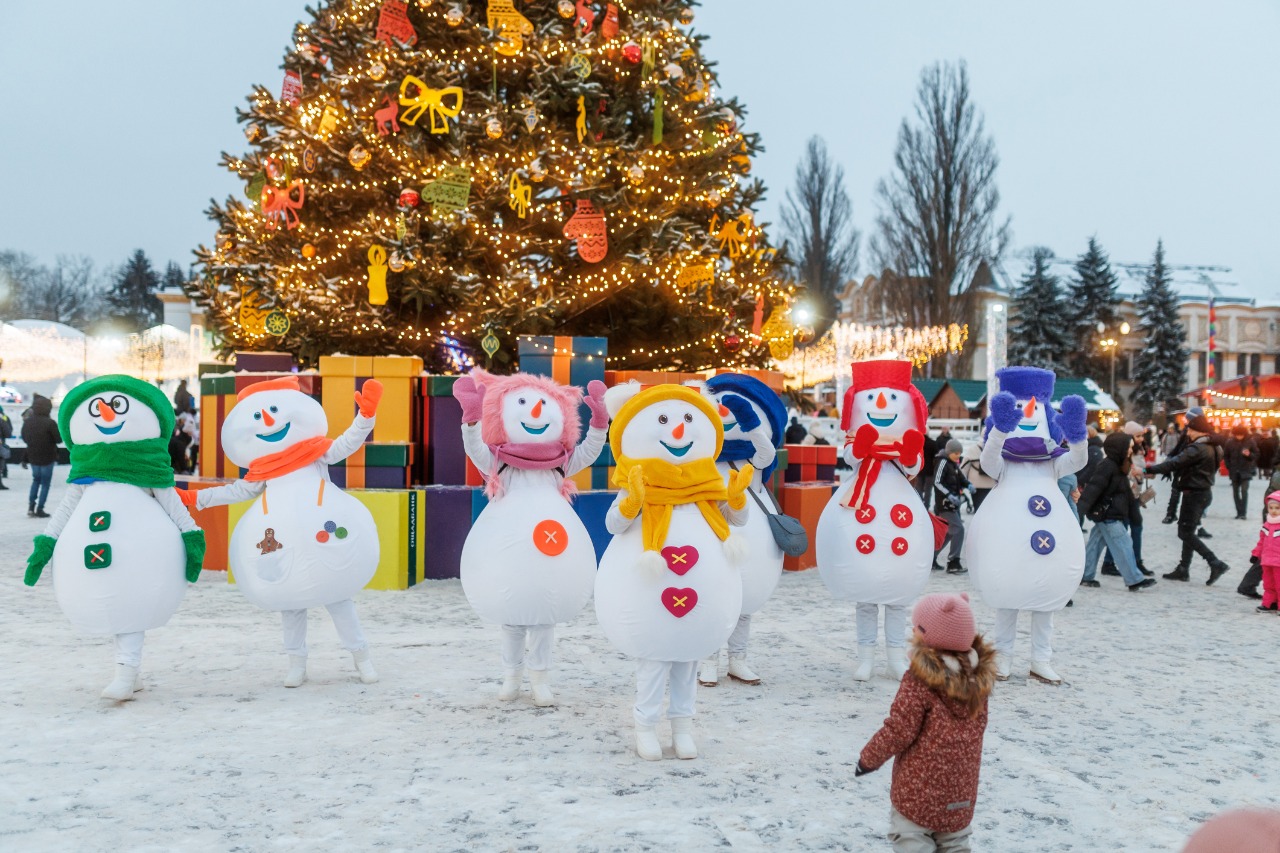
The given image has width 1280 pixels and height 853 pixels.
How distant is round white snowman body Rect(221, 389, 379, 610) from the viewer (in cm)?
580

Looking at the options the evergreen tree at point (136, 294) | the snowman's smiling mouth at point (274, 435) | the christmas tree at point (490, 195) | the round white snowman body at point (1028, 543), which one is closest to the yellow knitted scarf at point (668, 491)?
the round white snowman body at point (1028, 543)

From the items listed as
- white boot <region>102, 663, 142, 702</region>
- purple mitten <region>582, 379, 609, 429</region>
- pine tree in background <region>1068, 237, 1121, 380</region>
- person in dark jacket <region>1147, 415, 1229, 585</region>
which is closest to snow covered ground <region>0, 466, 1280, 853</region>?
white boot <region>102, 663, 142, 702</region>

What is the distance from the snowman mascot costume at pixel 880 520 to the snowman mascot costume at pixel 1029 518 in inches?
16.2

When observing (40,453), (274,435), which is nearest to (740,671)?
(274,435)

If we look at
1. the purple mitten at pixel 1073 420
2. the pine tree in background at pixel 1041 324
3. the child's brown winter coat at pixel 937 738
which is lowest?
the child's brown winter coat at pixel 937 738

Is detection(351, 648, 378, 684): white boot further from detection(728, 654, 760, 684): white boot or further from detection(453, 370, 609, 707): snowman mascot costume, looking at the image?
detection(728, 654, 760, 684): white boot

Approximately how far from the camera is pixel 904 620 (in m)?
6.37

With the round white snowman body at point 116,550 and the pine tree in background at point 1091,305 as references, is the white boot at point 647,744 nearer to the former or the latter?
the round white snowman body at point 116,550

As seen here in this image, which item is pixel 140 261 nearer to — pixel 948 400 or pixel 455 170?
pixel 948 400

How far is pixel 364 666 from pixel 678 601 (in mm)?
2376

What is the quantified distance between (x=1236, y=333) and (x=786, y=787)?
2418 inches

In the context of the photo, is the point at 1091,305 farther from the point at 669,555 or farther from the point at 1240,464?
the point at 669,555

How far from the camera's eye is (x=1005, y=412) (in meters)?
6.25

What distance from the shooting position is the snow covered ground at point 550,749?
13.1ft
